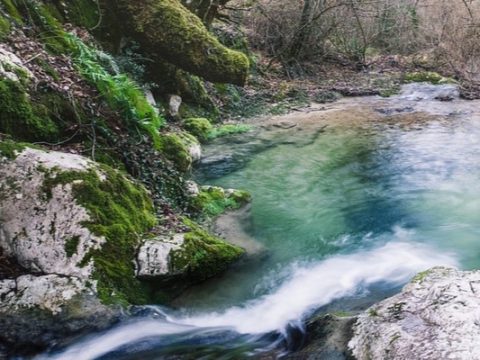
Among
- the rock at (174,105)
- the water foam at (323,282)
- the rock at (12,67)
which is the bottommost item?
the water foam at (323,282)

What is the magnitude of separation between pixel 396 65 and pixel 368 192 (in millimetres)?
12208

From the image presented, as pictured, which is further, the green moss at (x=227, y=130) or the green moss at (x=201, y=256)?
the green moss at (x=227, y=130)

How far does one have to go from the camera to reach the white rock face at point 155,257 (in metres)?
4.45

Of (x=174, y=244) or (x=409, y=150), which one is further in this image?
(x=409, y=150)

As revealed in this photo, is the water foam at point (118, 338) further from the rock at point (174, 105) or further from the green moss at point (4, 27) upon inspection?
the rock at point (174, 105)

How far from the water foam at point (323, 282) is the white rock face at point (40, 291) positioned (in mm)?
930

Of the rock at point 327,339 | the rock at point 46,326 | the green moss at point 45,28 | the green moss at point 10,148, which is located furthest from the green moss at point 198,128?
the rock at point 327,339

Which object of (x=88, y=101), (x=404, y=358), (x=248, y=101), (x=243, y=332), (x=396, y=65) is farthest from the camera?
(x=396, y=65)

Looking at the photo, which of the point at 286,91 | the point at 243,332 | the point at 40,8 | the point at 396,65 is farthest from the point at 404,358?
the point at 396,65

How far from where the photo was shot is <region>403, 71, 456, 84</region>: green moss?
15.6 metres

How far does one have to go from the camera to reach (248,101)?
13.0m

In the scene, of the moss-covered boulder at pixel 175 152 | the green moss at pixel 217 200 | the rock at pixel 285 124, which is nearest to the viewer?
the green moss at pixel 217 200

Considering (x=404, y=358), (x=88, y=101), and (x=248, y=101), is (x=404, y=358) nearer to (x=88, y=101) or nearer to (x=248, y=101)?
(x=88, y=101)

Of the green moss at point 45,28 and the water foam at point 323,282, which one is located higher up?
the green moss at point 45,28
